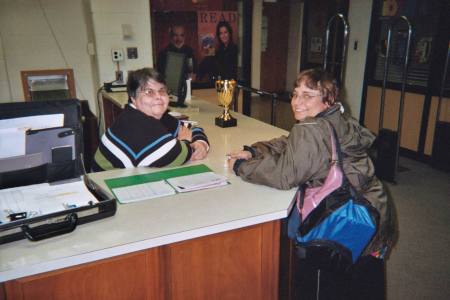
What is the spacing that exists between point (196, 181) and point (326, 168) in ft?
1.65

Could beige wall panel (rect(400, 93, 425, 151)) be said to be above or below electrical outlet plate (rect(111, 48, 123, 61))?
below

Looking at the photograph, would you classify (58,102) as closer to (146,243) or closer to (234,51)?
(146,243)

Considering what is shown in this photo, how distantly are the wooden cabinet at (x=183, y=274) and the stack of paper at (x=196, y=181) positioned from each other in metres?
0.25

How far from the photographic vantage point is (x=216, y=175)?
1636 millimetres

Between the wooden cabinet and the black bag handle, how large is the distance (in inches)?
4.2

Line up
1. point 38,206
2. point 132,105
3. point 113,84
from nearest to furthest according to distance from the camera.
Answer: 1. point 38,206
2. point 132,105
3. point 113,84

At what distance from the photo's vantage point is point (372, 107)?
185 inches

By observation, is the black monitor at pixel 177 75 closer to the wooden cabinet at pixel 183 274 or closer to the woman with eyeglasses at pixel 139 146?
Result: the woman with eyeglasses at pixel 139 146

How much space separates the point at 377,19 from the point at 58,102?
406 centimetres

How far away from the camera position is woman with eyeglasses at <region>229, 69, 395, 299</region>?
1.40m

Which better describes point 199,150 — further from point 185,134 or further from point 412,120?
point 412,120

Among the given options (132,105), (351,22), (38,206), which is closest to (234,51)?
(351,22)

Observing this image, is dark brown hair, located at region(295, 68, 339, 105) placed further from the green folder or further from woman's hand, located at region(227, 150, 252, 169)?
the green folder

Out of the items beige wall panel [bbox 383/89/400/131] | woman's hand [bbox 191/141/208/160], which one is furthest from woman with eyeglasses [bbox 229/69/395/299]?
beige wall panel [bbox 383/89/400/131]
